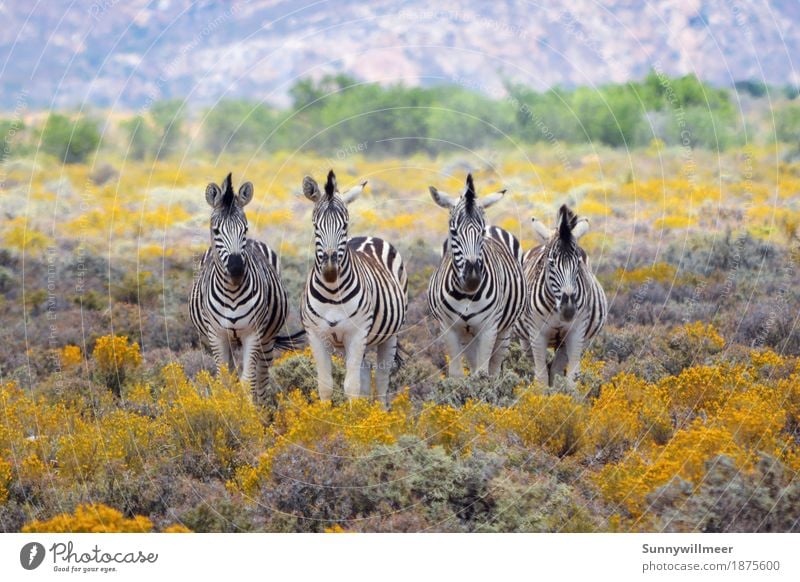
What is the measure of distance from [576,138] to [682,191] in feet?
46.1

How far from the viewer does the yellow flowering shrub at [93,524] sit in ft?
34.2

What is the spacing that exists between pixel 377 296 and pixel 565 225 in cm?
256

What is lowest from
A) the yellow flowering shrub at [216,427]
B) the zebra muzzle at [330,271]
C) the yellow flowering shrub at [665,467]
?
the yellow flowering shrub at [665,467]

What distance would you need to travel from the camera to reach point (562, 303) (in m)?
14.5

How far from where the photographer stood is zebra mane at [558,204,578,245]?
14266 millimetres

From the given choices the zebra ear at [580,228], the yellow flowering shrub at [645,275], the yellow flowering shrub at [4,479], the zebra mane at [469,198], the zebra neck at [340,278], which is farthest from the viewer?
the yellow flowering shrub at [645,275]

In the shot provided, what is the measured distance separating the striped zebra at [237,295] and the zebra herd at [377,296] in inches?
0.6

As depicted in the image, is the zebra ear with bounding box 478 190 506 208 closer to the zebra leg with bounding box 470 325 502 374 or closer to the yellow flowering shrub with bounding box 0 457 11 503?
the zebra leg with bounding box 470 325 502 374

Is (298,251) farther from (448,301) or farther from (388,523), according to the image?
(388,523)

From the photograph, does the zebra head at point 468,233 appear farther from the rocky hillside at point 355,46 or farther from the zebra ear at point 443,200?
the rocky hillside at point 355,46

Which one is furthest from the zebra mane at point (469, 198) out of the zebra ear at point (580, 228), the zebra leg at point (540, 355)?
the zebra leg at point (540, 355)

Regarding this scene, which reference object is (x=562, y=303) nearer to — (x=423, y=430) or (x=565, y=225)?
(x=565, y=225)

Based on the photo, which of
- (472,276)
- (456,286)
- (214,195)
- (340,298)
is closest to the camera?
(340,298)

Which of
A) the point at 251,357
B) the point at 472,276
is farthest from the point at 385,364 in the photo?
Answer: the point at 251,357
